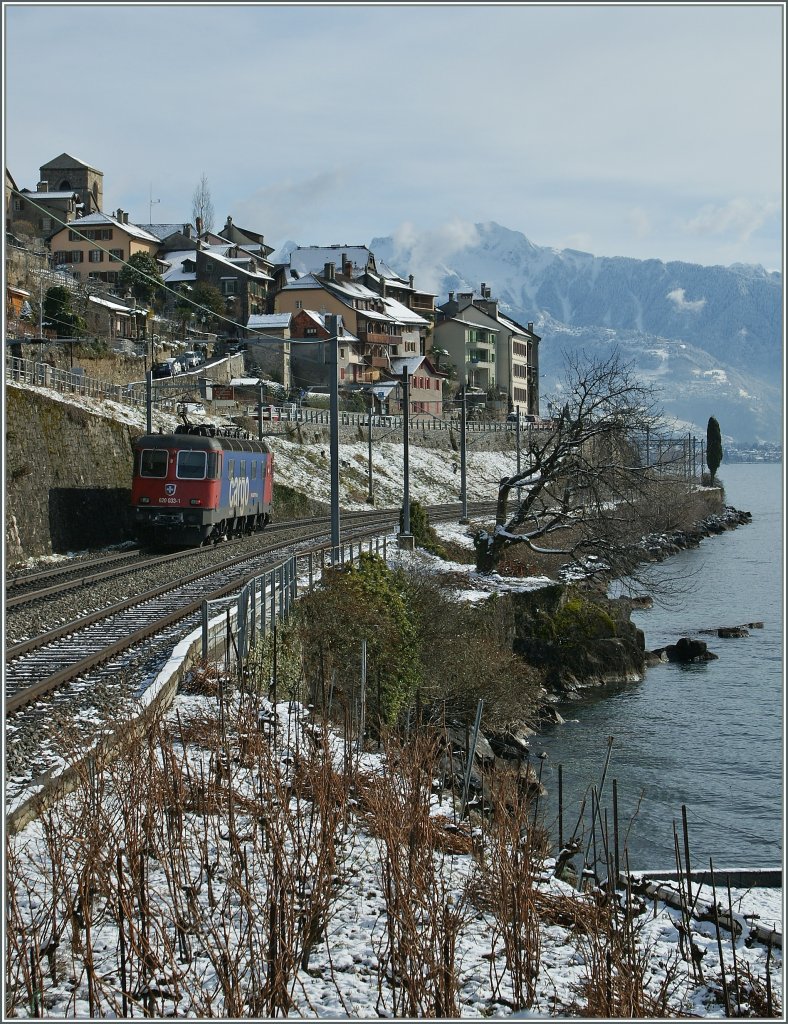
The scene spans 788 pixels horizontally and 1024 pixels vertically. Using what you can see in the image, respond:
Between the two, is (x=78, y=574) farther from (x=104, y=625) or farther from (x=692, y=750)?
(x=692, y=750)

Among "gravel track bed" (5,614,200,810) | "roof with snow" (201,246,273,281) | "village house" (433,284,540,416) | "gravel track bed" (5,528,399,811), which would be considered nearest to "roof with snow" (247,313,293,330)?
"roof with snow" (201,246,273,281)

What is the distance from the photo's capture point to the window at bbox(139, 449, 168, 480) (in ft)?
A: 96.7

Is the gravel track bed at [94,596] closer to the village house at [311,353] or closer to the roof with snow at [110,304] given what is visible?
the roof with snow at [110,304]

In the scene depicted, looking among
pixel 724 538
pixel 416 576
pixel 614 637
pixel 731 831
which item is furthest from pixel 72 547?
pixel 724 538

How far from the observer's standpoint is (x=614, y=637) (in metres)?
29.2

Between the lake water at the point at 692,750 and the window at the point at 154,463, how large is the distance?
39.3 ft

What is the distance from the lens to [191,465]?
2936cm

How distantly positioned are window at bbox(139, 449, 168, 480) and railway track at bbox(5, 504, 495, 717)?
2.69 m

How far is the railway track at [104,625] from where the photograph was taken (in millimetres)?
12844

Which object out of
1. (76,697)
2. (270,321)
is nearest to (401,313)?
(270,321)

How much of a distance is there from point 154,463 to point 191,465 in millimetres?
1040

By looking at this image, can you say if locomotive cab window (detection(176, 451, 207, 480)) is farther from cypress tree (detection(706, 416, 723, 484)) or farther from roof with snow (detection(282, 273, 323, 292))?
cypress tree (detection(706, 416, 723, 484))

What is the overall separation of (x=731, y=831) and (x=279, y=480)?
3708cm

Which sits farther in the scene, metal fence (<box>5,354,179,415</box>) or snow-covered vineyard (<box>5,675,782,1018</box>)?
metal fence (<box>5,354,179,415</box>)
